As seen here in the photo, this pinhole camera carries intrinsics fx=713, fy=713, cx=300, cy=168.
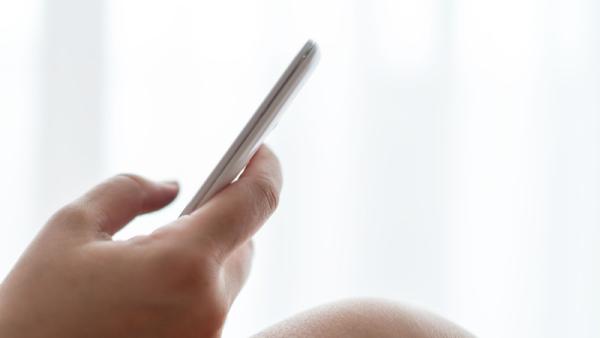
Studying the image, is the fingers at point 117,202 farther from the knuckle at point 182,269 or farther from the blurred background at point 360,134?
the blurred background at point 360,134

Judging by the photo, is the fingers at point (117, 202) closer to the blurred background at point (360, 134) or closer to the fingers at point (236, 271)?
the fingers at point (236, 271)

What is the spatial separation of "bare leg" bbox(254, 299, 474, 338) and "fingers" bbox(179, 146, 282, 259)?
0.19ft

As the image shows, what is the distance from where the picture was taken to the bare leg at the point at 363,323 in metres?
0.38

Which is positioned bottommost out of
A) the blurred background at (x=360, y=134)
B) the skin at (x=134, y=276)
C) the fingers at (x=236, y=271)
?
the blurred background at (x=360, y=134)

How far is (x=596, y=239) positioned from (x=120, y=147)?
1.11 m

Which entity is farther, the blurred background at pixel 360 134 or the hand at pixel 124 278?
the blurred background at pixel 360 134

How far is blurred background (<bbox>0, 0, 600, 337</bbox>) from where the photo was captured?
1549 millimetres

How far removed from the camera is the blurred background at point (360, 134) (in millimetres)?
→ 1549

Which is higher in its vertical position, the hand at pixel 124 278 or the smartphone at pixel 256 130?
the smartphone at pixel 256 130

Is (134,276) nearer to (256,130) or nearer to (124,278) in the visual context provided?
(124,278)

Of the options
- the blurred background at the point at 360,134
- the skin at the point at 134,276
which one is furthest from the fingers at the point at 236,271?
the blurred background at the point at 360,134

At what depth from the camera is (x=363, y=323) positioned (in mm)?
385

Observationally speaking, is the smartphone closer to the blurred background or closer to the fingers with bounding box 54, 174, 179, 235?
the fingers with bounding box 54, 174, 179, 235

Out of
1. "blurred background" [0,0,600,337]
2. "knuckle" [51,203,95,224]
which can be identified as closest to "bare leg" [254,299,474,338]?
"knuckle" [51,203,95,224]
